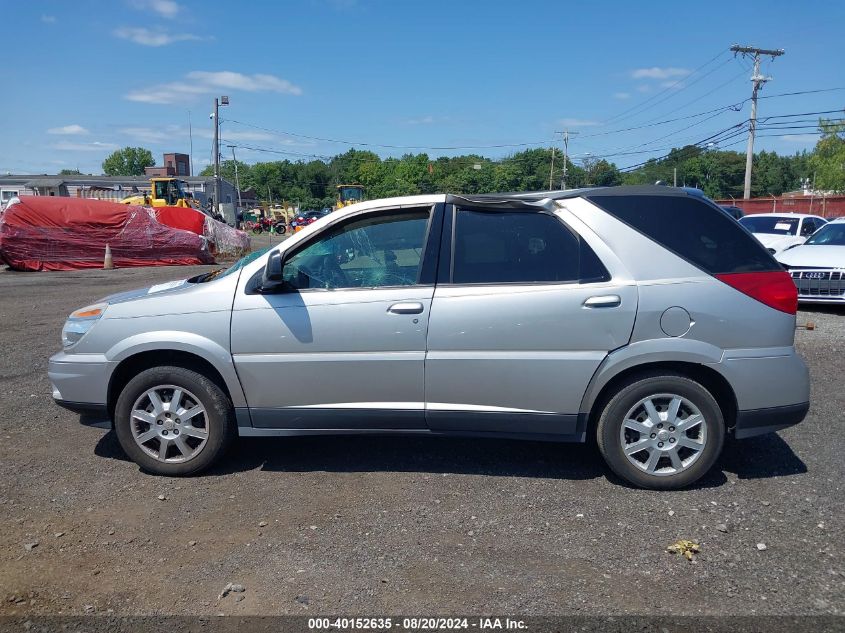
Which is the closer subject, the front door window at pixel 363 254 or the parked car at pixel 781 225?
the front door window at pixel 363 254

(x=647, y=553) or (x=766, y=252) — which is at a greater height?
(x=766, y=252)

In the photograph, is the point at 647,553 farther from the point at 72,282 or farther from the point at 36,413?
the point at 72,282

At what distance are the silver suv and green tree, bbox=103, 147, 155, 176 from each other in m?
146

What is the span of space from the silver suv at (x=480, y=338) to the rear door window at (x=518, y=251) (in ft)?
0.04

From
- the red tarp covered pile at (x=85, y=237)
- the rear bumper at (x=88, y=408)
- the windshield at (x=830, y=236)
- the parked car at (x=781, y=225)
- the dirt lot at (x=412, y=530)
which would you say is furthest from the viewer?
the red tarp covered pile at (x=85, y=237)

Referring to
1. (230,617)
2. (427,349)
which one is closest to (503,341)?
(427,349)

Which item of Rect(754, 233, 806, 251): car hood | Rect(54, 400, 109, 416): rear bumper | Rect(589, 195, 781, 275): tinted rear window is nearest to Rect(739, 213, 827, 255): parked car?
Rect(754, 233, 806, 251): car hood

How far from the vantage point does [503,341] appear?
172 inches

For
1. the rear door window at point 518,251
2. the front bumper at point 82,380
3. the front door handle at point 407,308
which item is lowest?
the front bumper at point 82,380

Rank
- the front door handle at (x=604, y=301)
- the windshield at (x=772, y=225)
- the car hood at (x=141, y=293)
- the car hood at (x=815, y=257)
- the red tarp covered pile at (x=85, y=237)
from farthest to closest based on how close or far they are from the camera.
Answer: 1. the red tarp covered pile at (x=85, y=237)
2. the windshield at (x=772, y=225)
3. the car hood at (x=815, y=257)
4. the car hood at (x=141, y=293)
5. the front door handle at (x=604, y=301)

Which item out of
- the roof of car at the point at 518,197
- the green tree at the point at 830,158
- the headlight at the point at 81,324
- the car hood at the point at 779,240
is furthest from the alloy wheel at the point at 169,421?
the green tree at the point at 830,158

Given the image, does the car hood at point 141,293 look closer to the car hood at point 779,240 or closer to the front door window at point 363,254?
the front door window at point 363,254

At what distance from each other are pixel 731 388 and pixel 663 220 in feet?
3.77

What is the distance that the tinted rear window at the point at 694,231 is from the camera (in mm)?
4449
